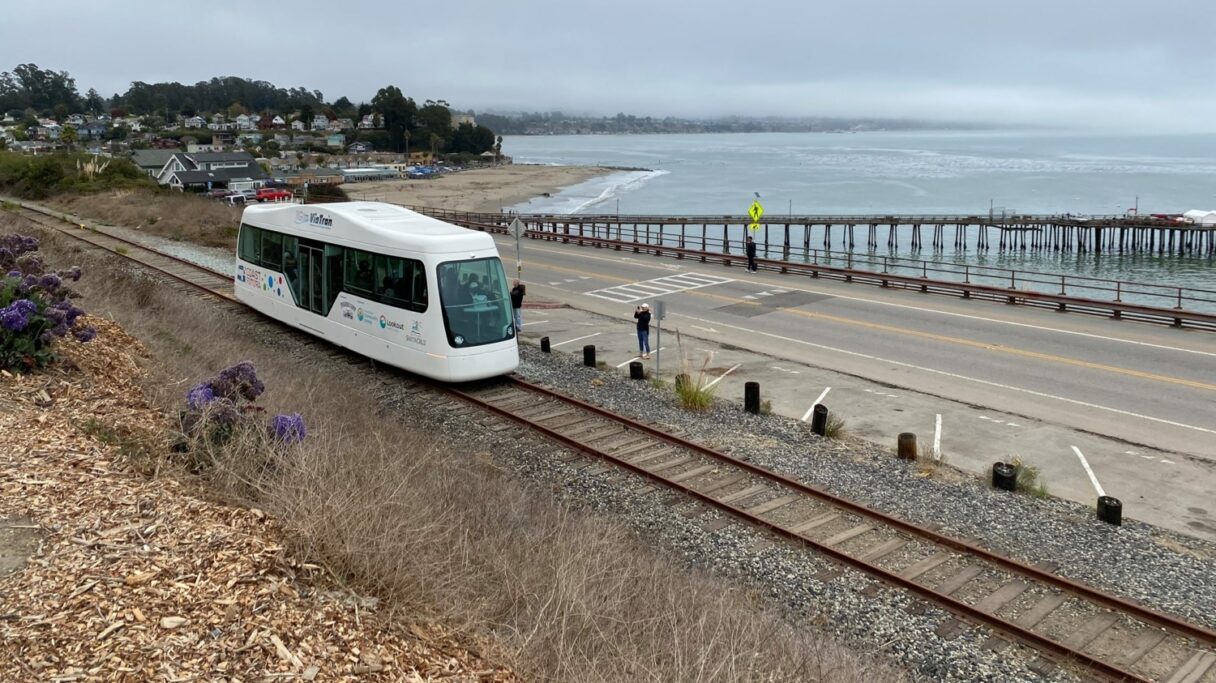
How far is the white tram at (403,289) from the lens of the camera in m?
15.1

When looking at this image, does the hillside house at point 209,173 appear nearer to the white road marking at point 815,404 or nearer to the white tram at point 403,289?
the white tram at point 403,289

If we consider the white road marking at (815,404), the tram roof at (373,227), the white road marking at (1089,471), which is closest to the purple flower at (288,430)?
the tram roof at (373,227)

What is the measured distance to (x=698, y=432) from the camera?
14.5 m

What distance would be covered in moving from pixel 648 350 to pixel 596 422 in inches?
275

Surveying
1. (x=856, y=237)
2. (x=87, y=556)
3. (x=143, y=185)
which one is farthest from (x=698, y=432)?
(x=856, y=237)

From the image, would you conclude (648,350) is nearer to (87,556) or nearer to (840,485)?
(840,485)

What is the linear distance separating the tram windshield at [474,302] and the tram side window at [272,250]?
6143 millimetres

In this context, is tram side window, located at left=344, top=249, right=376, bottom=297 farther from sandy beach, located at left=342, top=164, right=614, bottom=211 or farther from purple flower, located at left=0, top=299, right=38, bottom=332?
sandy beach, located at left=342, top=164, right=614, bottom=211

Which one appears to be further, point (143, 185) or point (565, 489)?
point (143, 185)

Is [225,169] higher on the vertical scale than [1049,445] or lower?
higher

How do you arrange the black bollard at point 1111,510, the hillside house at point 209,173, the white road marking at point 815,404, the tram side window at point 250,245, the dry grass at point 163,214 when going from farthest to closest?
the hillside house at point 209,173 < the dry grass at point 163,214 < the tram side window at point 250,245 < the white road marking at point 815,404 < the black bollard at point 1111,510

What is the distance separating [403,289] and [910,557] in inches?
370

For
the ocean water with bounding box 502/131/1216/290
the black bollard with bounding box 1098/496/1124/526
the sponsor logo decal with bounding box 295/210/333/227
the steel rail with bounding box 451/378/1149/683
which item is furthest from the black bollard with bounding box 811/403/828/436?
the ocean water with bounding box 502/131/1216/290

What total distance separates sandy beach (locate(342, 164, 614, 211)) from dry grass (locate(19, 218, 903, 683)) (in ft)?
281
